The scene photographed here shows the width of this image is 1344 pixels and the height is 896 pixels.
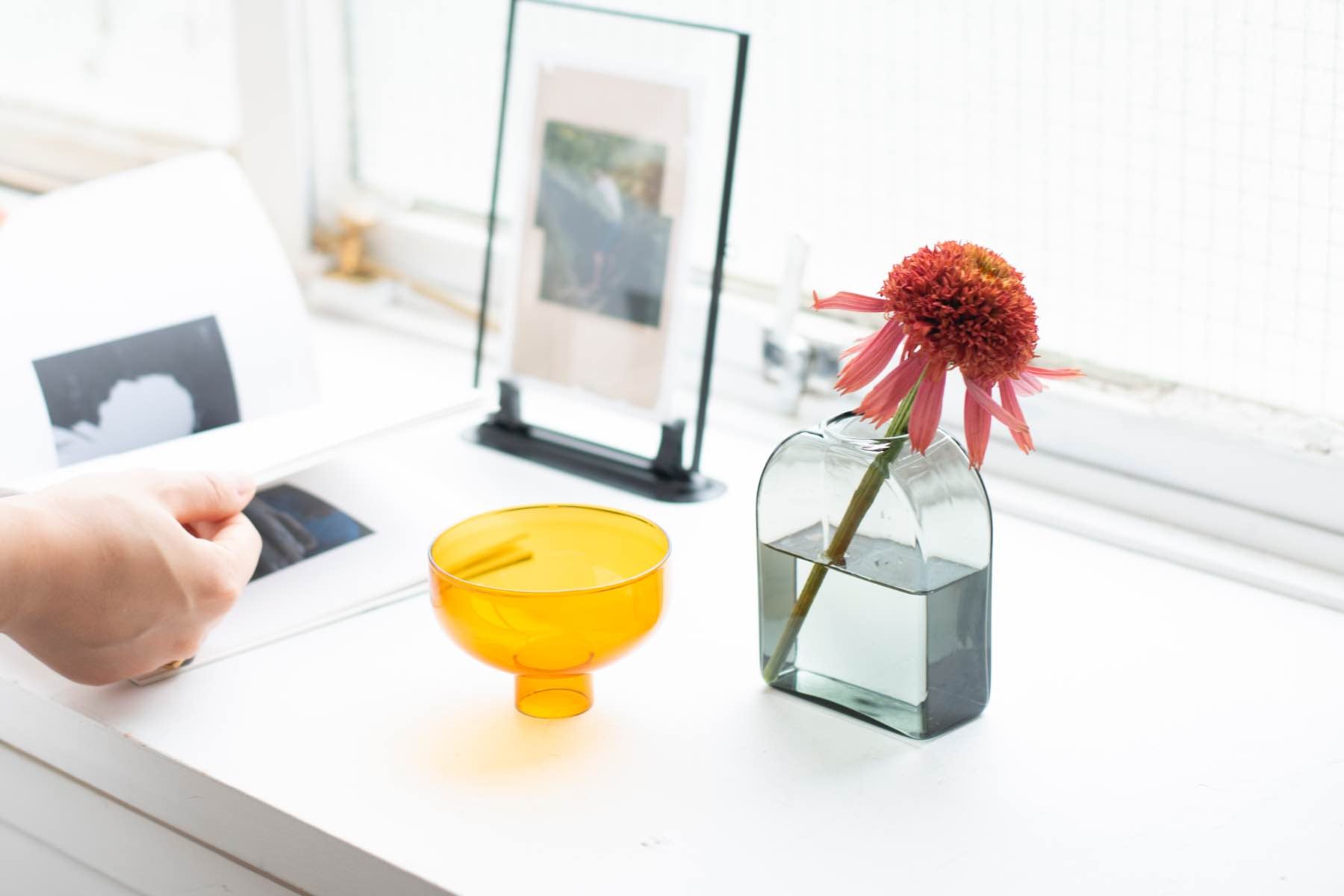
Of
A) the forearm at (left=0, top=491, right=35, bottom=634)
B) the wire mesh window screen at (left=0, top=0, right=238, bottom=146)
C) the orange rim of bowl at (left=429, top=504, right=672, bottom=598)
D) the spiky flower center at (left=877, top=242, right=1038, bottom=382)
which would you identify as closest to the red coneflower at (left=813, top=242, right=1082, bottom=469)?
the spiky flower center at (left=877, top=242, right=1038, bottom=382)

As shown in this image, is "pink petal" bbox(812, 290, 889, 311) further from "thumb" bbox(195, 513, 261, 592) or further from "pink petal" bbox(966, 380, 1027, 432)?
"thumb" bbox(195, 513, 261, 592)

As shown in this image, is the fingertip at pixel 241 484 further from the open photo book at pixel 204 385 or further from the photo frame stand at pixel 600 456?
the photo frame stand at pixel 600 456

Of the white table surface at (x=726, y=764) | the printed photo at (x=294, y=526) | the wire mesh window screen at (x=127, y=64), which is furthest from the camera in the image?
the wire mesh window screen at (x=127, y=64)

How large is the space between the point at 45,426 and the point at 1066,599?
628 millimetres

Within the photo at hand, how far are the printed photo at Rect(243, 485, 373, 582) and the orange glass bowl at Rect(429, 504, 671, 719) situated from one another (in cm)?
15

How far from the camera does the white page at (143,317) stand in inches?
32.4

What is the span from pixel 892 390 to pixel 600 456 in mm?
376

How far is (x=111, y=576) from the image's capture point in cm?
63

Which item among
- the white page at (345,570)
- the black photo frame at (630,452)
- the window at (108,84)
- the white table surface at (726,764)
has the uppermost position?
the window at (108,84)

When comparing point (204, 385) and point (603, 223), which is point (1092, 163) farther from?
point (204, 385)

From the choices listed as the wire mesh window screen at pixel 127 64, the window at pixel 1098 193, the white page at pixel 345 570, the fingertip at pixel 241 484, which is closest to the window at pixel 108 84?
the wire mesh window screen at pixel 127 64

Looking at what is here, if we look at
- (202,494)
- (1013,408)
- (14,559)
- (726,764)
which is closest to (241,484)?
(202,494)

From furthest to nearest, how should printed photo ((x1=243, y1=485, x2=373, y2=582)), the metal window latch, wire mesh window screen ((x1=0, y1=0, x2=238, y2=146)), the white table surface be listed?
wire mesh window screen ((x1=0, y1=0, x2=238, y2=146))
the metal window latch
printed photo ((x1=243, y1=485, x2=373, y2=582))
the white table surface

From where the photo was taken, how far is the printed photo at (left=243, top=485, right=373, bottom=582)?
80 cm
